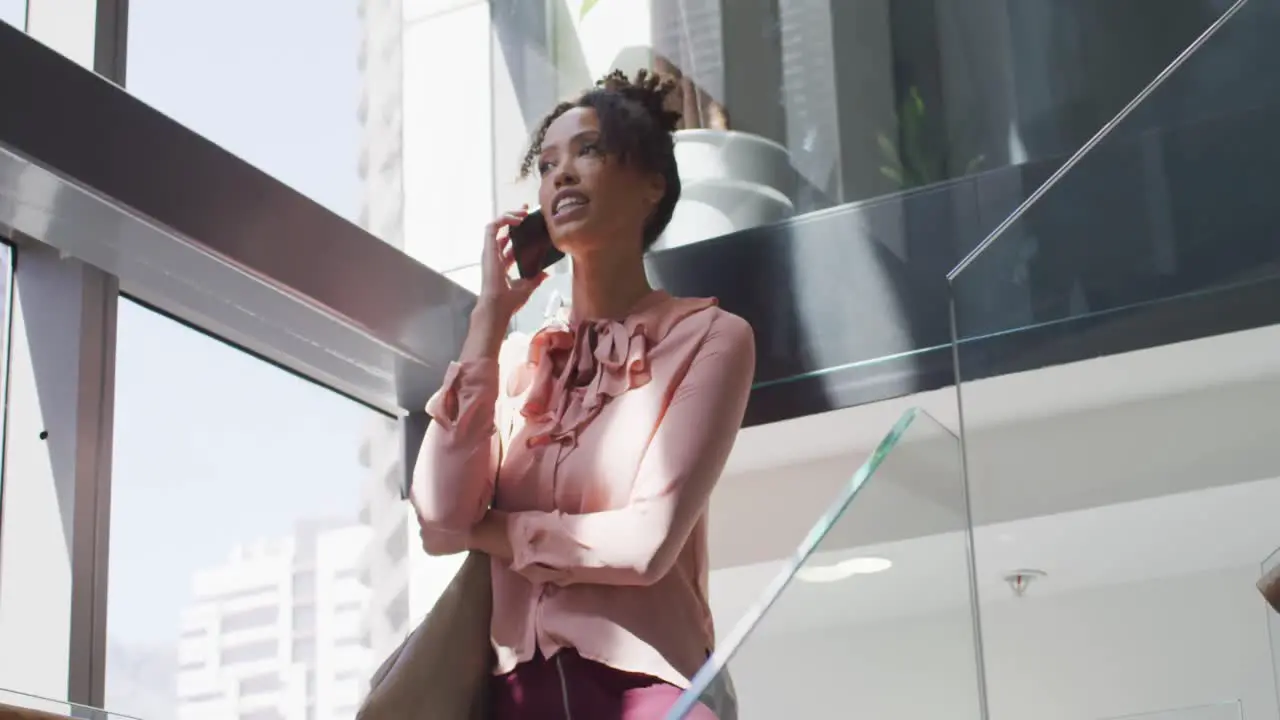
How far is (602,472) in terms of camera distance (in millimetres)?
2404

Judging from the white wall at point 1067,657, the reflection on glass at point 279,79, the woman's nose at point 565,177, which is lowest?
the white wall at point 1067,657


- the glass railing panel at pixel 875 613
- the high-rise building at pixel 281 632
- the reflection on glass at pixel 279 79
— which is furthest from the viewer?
the reflection on glass at pixel 279 79

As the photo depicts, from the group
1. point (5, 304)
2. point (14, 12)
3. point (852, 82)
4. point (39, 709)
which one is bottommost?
point (39, 709)

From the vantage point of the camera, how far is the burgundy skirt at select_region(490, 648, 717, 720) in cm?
221

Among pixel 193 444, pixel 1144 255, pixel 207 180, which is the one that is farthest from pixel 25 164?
pixel 1144 255

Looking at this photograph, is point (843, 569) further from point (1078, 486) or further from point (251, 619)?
point (251, 619)

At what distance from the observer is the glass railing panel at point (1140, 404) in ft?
6.53

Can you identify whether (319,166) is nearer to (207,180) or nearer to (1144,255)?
(207,180)

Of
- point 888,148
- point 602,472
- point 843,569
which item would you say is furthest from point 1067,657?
point 888,148

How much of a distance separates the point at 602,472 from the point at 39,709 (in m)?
1.10

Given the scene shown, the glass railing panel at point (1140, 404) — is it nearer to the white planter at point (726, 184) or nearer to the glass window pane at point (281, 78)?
the white planter at point (726, 184)

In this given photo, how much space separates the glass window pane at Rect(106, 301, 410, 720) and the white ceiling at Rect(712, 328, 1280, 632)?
1.73 m

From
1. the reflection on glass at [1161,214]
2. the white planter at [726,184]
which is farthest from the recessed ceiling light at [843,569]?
the white planter at [726,184]

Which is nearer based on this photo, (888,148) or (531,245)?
(531,245)
